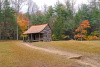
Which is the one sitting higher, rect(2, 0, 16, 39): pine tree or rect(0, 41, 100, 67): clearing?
rect(2, 0, 16, 39): pine tree

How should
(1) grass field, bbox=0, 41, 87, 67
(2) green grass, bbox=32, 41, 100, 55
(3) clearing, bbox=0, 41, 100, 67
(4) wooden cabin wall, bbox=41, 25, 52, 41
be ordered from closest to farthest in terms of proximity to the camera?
(1) grass field, bbox=0, 41, 87, 67, (3) clearing, bbox=0, 41, 100, 67, (2) green grass, bbox=32, 41, 100, 55, (4) wooden cabin wall, bbox=41, 25, 52, 41

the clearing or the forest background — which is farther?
the forest background

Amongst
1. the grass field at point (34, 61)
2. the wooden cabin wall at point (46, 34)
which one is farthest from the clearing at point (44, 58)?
the wooden cabin wall at point (46, 34)

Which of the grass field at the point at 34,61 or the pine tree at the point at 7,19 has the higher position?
the pine tree at the point at 7,19

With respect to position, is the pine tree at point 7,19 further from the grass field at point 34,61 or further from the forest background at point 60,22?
the grass field at point 34,61

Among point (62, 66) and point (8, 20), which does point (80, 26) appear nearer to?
point (8, 20)

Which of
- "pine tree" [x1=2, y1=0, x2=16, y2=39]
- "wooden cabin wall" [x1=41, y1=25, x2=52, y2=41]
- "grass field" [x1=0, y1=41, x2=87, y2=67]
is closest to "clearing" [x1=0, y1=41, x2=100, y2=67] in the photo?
"grass field" [x1=0, y1=41, x2=87, y2=67]

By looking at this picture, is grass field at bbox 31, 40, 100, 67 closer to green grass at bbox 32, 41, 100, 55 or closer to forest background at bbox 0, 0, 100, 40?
green grass at bbox 32, 41, 100, 55

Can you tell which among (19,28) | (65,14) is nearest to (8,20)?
(19,28)

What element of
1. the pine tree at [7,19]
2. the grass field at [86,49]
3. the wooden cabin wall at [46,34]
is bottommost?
the grass field at [86,49]

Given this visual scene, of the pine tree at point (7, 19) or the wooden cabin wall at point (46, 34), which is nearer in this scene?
the wooden cabin wall at point (46, 34)

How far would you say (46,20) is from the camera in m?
45.8

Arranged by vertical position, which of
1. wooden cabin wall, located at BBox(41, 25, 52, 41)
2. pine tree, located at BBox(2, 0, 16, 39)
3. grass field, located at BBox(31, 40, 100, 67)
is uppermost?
pine tree, located at BBox(2, 0, 16, 39)

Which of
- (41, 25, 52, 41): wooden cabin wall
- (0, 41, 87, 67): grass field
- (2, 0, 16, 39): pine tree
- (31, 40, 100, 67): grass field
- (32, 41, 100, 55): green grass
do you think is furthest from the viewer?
(2, 0, 16, 39): pine tree
